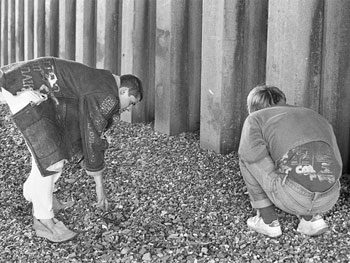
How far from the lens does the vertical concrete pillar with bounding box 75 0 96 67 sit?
5.74 meters

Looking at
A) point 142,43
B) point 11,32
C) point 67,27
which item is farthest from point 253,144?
point 11,32

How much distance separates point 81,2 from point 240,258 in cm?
368

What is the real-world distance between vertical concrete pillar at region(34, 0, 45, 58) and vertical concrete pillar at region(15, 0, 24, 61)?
0.67 metres

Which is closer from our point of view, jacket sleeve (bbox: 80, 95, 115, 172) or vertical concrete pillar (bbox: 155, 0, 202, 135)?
jacket sleeve (bbox: 80, 95, 115, 172)

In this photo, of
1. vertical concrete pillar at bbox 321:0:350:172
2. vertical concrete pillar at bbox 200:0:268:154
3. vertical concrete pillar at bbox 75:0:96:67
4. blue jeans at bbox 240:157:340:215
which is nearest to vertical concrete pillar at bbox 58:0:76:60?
vertical concrete pillar at bbox 75:0:96:67

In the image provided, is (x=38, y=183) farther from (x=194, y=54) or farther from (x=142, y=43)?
(x=142, y=43)

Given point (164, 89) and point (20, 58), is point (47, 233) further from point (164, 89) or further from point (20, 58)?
point (20, 58)

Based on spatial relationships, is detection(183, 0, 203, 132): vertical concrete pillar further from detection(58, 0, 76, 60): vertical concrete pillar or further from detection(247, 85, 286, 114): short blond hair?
detection(58, 0, 76, 60): vertical concrete pillar

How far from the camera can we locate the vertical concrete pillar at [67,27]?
6.15 m

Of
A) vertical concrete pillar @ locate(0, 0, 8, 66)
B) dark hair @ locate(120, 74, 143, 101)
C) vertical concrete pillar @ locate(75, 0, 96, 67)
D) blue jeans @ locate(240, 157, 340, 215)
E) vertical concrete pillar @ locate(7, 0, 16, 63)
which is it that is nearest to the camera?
blue jeans @ locate(240, 157, 340, 215)

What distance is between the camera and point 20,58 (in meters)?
7.80

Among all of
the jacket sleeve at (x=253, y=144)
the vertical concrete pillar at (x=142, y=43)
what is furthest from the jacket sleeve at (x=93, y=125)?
the vertical concrete pillar at (x=142, y=43)

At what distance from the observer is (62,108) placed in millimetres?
3395

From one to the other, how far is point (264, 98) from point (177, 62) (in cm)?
142
